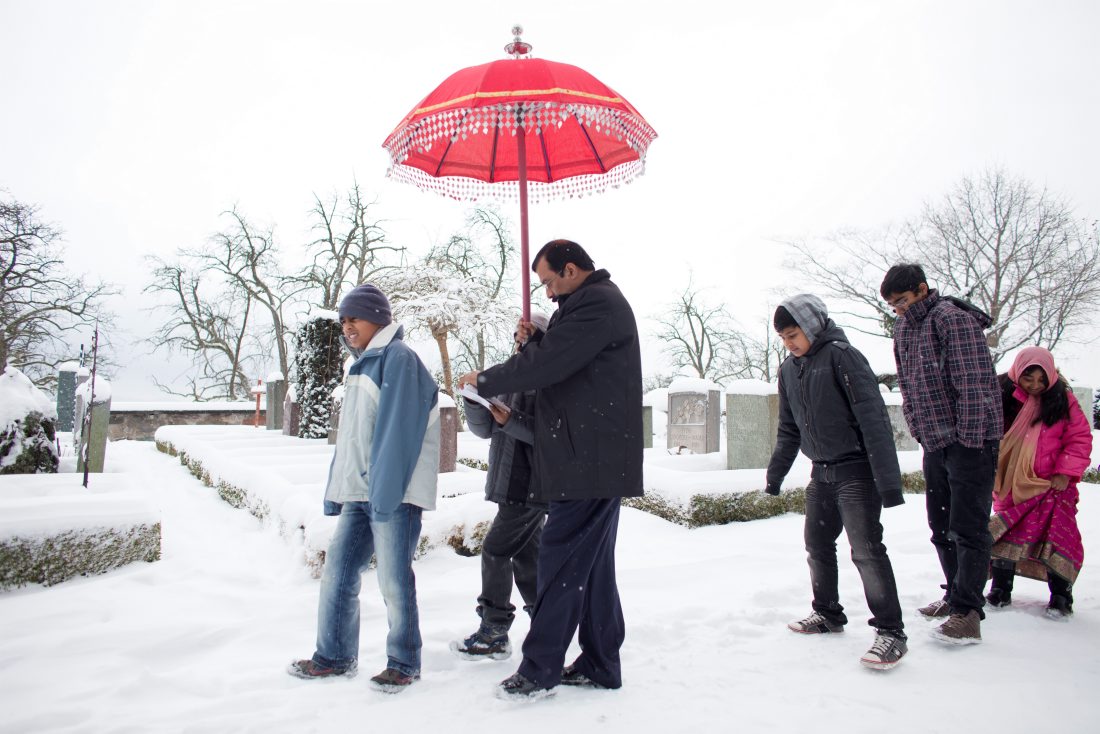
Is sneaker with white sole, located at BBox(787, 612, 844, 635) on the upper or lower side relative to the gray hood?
lower

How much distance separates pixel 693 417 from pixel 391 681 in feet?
27.1

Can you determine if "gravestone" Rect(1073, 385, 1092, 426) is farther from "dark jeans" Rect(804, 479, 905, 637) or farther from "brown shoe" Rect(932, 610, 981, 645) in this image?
"dark jeans" Rect(804, 479, 905, 637)

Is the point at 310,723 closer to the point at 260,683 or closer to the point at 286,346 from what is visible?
the point at 260,683

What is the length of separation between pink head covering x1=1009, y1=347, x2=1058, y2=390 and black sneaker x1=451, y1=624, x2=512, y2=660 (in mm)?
3217

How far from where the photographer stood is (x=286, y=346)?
29.7m

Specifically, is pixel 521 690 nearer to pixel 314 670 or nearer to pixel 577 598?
pixel 577 598

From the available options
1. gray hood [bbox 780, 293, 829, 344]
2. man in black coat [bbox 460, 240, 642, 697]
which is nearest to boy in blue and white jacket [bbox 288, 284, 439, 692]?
man in black coat [bbox 460, 240, 642, 697]

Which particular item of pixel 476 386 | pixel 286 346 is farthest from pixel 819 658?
pixel 286 346

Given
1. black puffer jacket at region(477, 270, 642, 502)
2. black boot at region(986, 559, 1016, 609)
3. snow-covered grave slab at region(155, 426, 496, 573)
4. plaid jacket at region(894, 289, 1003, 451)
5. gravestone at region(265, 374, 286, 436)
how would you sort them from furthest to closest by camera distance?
gravestone at region(265, 374, 286, 436) → snow-covered grave slab at region(155, 426, 496, 573) → black boot at region(986, 559, 1016, 609) → plaid jacket at region(894, 289, 1003, 451) → black puffer jacket at region(477, 270, 642, 502)

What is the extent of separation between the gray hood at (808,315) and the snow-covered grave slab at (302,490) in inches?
106

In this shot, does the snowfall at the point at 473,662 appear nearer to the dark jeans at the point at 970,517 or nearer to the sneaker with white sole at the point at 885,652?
the sneaker with white sole at the point at 885,652

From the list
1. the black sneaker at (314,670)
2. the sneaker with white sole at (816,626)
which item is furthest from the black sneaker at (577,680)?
the sneaker with white sole at (816,626)

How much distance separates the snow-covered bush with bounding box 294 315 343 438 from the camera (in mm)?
10383

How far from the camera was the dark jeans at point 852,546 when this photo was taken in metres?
2.96
